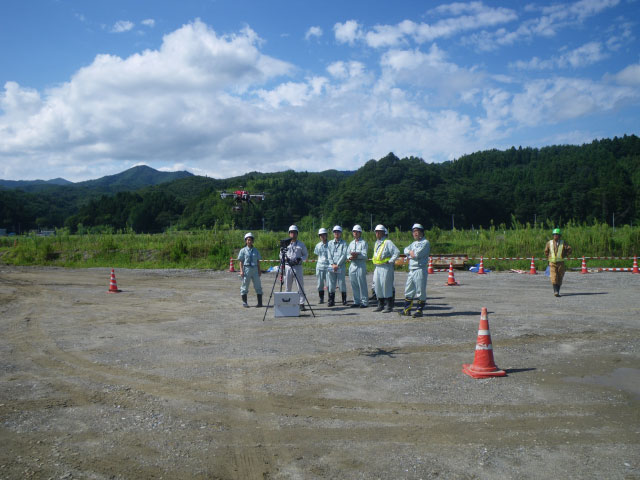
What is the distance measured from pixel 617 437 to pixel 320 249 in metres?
9.24

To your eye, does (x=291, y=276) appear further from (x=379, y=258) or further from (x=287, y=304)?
(x=379, y=258)

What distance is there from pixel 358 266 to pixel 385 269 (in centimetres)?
111

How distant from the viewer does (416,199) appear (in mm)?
73188

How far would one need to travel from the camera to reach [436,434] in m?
4.94

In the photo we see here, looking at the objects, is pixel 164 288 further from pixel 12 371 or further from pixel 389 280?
pixel 12 371

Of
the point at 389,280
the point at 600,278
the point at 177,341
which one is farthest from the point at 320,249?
the point at 600,278

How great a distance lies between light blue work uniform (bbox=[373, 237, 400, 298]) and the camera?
38.7 ft

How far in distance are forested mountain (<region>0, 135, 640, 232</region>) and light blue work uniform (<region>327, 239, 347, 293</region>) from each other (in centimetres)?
4505

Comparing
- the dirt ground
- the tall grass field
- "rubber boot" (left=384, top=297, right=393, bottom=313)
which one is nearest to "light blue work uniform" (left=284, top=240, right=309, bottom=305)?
the dirt ground

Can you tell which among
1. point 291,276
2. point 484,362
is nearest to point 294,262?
point 291,276

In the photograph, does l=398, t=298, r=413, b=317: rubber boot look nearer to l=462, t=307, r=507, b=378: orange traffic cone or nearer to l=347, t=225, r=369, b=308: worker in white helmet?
l=347, t=225, r=369, b=308: worker in white helmet

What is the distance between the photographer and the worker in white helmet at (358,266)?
1267 centimetres

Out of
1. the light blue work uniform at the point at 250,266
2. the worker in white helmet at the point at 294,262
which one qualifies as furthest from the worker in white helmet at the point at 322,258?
the light blue work uniform at the point at 250,266

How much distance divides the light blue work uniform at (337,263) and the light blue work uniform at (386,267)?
→ 136cm
